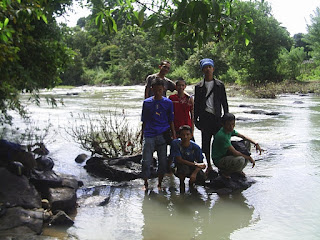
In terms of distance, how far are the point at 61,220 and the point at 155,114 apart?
200 cm

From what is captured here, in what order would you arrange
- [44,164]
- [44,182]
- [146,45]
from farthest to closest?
[146,45]
[44,164]
[44,182]

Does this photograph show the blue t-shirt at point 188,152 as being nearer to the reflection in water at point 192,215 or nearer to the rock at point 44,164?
the reflection in water at point 192,215

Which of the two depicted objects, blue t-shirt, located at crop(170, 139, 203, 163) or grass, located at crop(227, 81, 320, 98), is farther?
grass, located at crop(227, 81, 320, 98)

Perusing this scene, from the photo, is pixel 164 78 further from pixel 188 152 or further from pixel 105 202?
pixel 105 202

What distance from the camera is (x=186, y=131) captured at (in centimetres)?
528

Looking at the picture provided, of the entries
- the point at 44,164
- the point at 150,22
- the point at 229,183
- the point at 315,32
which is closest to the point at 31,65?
the point at 44,164

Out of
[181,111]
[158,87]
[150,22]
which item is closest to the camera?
[150,22]

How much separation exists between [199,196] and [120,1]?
129 inches

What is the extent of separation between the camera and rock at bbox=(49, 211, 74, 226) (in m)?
4.20

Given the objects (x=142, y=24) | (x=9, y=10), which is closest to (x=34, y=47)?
(x=9, y=10)

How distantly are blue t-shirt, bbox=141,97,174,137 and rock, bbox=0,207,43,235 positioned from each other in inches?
76.7

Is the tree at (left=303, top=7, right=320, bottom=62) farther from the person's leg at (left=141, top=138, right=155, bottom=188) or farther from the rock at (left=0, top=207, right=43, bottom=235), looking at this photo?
the rock at (left=0, top=207, right=43, bottom=235)

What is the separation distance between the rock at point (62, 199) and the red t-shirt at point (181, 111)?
6.63 feet

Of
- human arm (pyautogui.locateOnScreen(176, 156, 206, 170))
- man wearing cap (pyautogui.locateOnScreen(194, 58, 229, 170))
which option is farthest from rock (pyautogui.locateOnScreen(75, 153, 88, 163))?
human arm (pyautogui.locateOnScreen(176, 156, 206, 170))
